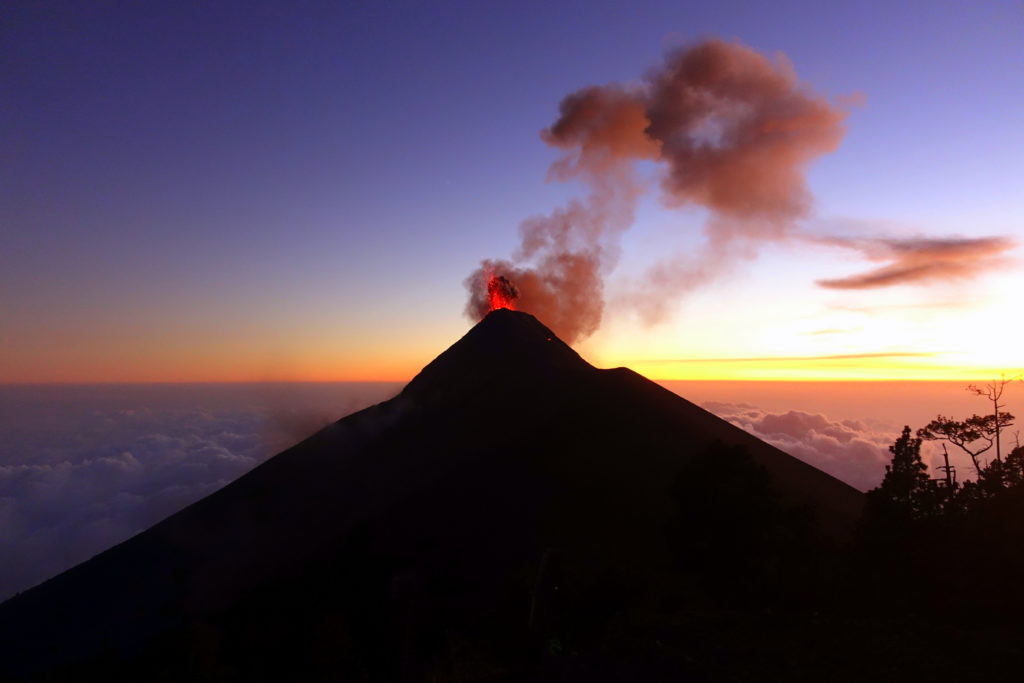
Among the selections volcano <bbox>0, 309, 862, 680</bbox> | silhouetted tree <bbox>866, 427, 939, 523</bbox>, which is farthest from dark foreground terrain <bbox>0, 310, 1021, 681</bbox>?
silhouetted tree <bbox>866, 427, 939, 523</bbox>

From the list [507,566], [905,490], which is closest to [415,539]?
[507,566]

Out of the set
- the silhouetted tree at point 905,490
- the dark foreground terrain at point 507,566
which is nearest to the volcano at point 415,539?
the dark foreground terrain at point 507,566

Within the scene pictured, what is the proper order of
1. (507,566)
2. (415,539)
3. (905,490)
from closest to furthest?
1. (905,490)
2. (507,566)
3. (415,539)

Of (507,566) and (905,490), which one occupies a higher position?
(905,490)

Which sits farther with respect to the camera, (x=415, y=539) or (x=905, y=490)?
(x=415, y=539)

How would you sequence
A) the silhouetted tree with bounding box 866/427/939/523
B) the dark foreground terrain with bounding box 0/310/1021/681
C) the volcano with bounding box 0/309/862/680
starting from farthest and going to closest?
the volcano with bounding box 0/309/862/680, the silhouetted tree with bounding box 866/427/939/523, the dark foreground terrain with bounding box 0/310/1021/681

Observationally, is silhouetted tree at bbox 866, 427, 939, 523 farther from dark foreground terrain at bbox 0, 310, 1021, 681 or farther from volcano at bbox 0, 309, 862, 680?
volcano at bbox 0, 309, 862, 680

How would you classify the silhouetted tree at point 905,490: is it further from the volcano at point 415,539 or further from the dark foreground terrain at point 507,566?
the volcano at point 415,539

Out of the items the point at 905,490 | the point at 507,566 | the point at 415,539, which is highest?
the point at 905,490

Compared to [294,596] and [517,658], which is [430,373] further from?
[517,658]

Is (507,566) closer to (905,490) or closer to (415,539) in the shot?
(415,539)
